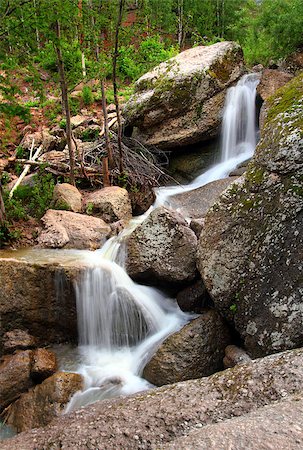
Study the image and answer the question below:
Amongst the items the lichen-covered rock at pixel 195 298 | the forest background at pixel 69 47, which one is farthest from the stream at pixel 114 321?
the forest background at pixel 69 47

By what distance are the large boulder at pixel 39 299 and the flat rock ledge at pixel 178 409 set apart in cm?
238

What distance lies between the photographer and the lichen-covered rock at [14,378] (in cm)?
530

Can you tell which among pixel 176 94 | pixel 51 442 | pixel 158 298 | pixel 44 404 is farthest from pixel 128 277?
pixel 176 94

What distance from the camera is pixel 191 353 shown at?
5383 mm

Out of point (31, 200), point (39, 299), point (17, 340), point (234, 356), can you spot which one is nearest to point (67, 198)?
point (31, 200)

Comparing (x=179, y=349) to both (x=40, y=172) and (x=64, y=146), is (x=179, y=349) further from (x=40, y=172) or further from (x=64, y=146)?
(x=64, y=146)

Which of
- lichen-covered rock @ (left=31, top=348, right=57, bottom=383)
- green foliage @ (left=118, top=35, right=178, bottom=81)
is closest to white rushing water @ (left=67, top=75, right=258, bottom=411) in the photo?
lichen-covered rock @ (left=31, top=348, right=57, bottom=383)

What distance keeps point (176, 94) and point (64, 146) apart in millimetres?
3827

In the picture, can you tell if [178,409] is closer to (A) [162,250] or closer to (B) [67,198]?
(A) [162,250]

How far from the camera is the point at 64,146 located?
41.2 ft

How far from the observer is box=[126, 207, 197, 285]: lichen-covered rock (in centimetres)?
643

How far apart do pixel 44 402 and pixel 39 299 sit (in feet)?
5.37

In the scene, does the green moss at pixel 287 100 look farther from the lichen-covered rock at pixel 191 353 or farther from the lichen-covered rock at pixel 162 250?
the lichen-covered rock at pixel 191 353

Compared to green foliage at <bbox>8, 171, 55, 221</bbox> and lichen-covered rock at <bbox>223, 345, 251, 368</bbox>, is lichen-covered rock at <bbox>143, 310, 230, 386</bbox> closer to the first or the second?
lichen-covered rock at <bbox>223, 345, 251, 368</bbox>
